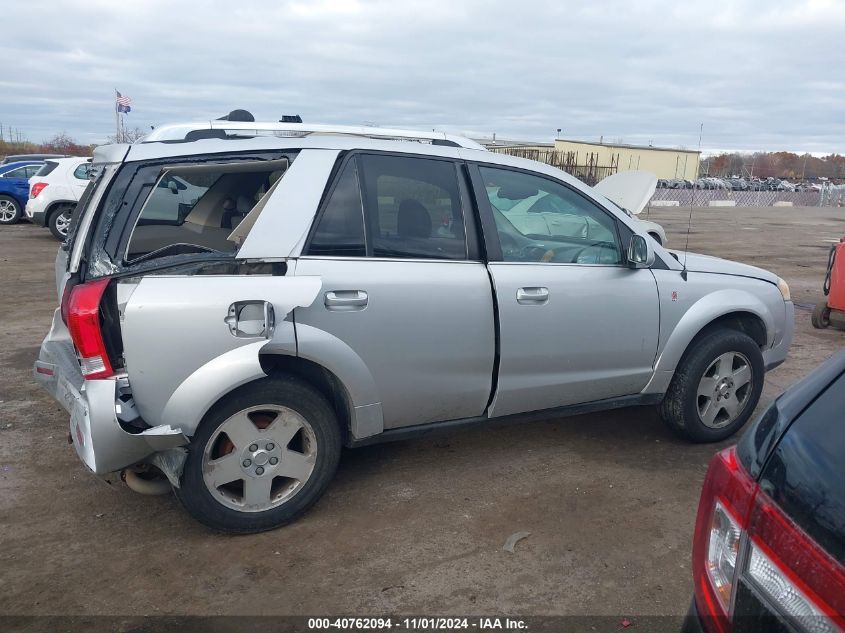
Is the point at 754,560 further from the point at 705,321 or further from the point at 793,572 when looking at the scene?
the point at 705,321

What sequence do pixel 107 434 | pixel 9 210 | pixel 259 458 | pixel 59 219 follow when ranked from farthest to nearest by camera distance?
pixel 9 210, pixel 59 219, pixel 259 458, pixel 107 434

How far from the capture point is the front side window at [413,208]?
3.60m

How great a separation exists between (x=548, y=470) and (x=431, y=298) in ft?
4.48

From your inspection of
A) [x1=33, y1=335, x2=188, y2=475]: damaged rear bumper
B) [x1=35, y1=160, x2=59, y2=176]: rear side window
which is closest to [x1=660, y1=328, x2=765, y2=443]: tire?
[x1=33, y1=335, x2=188, y2=475]: damaged rear bumper

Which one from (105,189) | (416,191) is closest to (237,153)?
(105,189)

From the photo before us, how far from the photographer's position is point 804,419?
1.57 meters

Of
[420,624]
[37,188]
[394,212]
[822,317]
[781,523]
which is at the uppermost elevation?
[394,212]

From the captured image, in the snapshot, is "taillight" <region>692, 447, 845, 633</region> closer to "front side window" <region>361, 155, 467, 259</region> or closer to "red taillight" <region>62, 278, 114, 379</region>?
"front side window" <region>361, 155, 467, 259</region>

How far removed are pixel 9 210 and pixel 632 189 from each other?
16067 millimetres

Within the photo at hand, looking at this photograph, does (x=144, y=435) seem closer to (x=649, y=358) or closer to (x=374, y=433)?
(x=374, y=433)

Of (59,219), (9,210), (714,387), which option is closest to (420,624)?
(714,387)

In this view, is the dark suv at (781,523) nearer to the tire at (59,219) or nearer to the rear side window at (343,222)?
the rear side window at (343,222)

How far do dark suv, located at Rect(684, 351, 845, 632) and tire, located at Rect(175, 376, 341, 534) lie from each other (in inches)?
81.2

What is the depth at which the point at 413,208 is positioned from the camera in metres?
3.73
